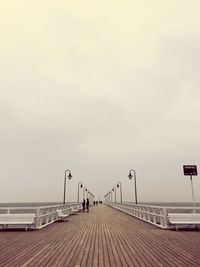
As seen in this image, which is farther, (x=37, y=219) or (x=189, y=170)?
(x=189, y=170)

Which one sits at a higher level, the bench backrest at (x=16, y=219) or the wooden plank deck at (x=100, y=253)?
the bench backrest at (x=16, y=219)

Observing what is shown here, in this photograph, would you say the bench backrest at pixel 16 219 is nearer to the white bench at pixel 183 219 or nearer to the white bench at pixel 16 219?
the white bench at pixel 16 219

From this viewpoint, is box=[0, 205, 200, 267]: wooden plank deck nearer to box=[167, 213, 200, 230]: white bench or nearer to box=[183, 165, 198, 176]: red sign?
box=[167, 213, 200, 230]: white bench

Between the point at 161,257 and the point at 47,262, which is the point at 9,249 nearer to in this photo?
the point at 47,262

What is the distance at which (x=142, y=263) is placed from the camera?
21.5 feet

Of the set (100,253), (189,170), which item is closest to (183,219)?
(189,170)

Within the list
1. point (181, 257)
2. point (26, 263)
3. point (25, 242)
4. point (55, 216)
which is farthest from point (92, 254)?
point (55, 216)

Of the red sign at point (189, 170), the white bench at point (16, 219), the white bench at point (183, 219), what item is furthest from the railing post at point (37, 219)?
the red sign at point (189, 170)

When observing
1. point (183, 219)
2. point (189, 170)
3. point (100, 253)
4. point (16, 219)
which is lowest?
point (100, 253)

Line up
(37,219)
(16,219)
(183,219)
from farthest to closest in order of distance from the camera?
(37,219)
(16,219)
(183,219)

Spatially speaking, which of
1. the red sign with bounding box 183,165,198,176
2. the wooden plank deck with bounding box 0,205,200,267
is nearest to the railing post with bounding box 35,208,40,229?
the wooden plank deck with bounding box 0,205,200,267

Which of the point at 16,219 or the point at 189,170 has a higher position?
the point at 189,170

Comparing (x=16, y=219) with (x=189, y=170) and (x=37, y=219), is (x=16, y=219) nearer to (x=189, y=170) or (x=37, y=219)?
(x=37, y=219)

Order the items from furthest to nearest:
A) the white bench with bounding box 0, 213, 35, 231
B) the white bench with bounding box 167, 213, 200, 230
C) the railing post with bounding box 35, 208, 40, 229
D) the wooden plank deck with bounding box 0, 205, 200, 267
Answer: the railing post with bounding box 35, 208, 40, 229 → the white bench with bounding box 0, 213, 35, 231 → the white bench with bounding box 167, 213, 200, 230 → the wooden plank deck with bounding box 0, 205, 200, 267
